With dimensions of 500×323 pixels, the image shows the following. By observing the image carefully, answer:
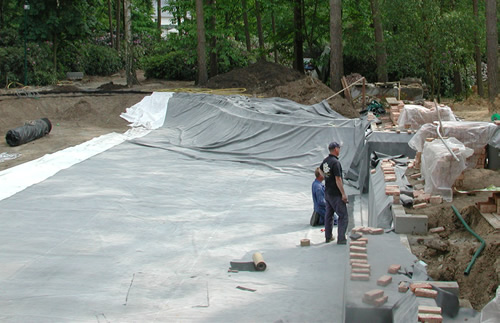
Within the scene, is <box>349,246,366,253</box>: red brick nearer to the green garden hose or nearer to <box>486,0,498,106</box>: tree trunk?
the green garden hose

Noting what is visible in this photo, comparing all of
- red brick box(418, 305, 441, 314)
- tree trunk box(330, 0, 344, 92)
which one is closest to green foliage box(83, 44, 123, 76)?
tree trunk box(330, 0, 344, 92)

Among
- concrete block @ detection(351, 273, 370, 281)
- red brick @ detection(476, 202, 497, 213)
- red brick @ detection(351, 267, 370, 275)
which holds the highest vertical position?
red brick @ detection(476, 202, 497, 213)

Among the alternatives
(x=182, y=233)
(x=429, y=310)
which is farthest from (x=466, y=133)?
(x=429, y=310)

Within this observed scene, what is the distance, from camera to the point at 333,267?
8.68 meters

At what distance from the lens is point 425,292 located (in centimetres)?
523

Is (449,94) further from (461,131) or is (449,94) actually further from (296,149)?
(461,131)

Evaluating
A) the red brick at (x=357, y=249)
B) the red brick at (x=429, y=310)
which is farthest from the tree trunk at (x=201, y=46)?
the red brick at (x=429, y=310)

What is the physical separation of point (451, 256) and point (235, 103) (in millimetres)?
15883

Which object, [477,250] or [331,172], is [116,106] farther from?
[477,250]

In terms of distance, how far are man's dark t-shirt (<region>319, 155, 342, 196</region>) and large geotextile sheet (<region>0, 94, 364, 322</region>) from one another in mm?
894

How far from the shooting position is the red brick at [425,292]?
519cm

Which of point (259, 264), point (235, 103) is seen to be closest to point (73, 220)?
point (259, 264)

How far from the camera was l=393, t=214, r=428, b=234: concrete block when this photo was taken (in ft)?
25.2

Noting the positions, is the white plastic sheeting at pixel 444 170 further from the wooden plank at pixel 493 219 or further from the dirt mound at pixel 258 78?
the dirt mound at pixel 258 78
